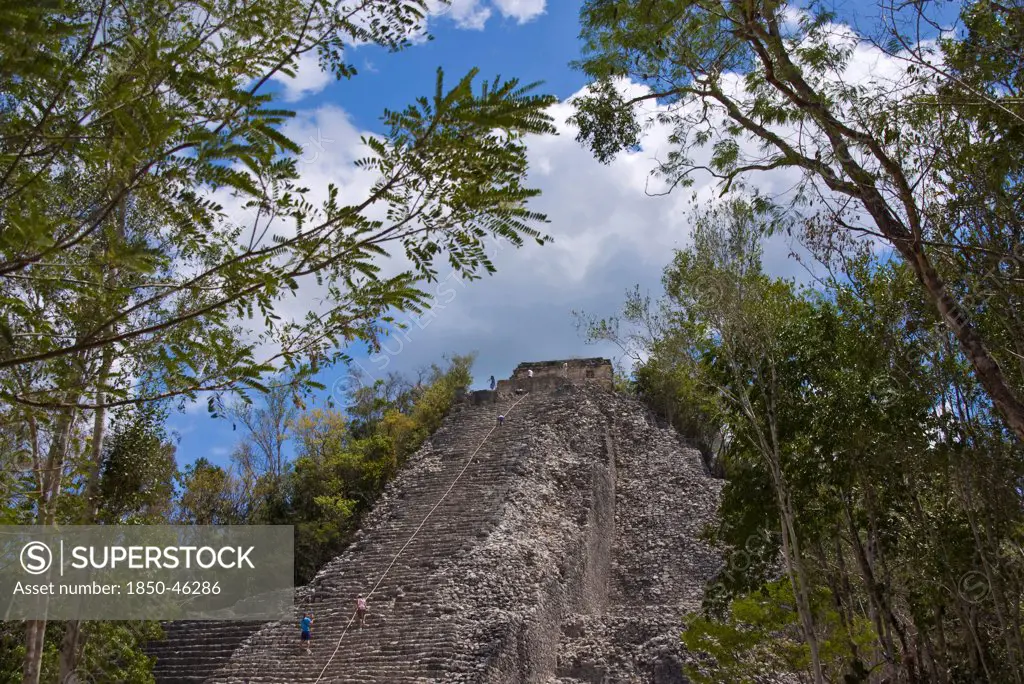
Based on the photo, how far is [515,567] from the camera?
14.2 meters

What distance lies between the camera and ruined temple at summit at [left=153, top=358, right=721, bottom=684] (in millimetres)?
12141

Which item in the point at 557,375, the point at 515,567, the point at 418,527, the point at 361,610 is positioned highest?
the point at 557,375

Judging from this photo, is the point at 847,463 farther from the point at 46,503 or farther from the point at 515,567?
the point at 46,503

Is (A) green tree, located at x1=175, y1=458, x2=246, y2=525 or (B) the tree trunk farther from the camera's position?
(A) green tree, located at x1=175, y1=458, x2=246, y2=525

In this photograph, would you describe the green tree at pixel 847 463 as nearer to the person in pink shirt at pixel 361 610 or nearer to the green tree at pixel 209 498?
the person in pink shirt at pixel 361 610

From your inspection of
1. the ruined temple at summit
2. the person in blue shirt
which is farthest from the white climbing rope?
the person in blue shirt

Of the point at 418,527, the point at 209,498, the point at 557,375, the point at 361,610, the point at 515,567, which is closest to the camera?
the point at 361,610

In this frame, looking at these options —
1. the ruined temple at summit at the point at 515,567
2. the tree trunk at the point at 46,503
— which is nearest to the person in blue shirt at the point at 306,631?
the ruined temple at summit at the point at 515,567

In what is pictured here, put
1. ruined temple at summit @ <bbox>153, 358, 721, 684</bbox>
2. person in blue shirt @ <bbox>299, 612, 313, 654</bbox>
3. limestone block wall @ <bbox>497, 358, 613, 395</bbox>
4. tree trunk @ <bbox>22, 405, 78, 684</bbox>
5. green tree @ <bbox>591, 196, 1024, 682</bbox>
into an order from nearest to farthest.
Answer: tree trunk @ <bbox>22, 405, 78, 684</bbox>, green tree @ <bbox>591, 196, 1024, 682</bbox>, ruined temple at summit @ <bbox>153, 358, 721, 684</bbox>, person in blue shirt @ <bbox>299, 612, 313, 654</bbox>, limestone block wall @ <bbox>497, 358, 613, 395</bbox>

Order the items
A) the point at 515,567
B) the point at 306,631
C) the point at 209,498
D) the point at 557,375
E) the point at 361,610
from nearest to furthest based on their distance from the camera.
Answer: the point at 306,631, the point at 361,610, the point at 515,567, the point at 209,498, the point at 557,375

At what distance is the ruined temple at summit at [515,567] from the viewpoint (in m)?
12.1

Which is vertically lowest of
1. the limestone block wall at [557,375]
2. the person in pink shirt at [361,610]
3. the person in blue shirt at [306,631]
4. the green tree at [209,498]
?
the person in blue shirt at [306,631]

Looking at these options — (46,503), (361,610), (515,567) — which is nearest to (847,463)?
(515,567)

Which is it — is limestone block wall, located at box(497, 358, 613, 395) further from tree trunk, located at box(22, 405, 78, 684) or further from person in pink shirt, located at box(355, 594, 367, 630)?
tree trunk, located at box(22, 405, 78, 684)
